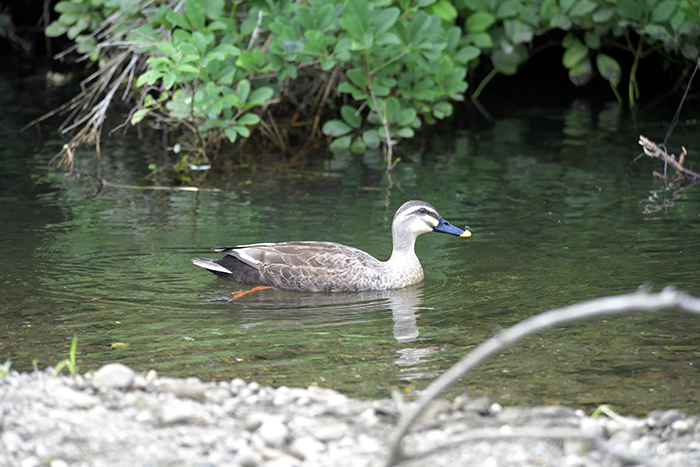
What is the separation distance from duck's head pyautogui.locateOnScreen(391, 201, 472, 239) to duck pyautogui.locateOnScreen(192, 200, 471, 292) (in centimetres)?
5

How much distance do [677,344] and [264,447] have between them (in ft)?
12.8

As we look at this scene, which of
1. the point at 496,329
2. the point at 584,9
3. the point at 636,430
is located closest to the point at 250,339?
the point at 496,329

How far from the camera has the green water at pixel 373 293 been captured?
6.23 meters

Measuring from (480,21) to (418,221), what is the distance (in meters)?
7.25

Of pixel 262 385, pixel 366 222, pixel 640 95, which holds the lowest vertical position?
pixel 262 385

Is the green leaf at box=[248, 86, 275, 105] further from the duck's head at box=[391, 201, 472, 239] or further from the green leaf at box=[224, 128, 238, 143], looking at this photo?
the duck's head at box=[391, 201, 472, 239]

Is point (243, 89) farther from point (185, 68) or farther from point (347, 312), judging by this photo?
point (347, 312)

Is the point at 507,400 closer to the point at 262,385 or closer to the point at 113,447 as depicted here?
the point at 262,385

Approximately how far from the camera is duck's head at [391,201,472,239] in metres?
8.62

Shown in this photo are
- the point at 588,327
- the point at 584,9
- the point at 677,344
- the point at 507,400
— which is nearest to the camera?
the point at 507,400

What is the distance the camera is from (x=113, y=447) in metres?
4.20

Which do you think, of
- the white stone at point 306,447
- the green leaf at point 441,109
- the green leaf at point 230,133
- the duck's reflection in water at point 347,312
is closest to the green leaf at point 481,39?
the green leaf at point 441,109

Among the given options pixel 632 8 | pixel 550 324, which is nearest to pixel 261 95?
pixel 632 8

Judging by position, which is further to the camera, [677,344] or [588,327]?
[588,327]
